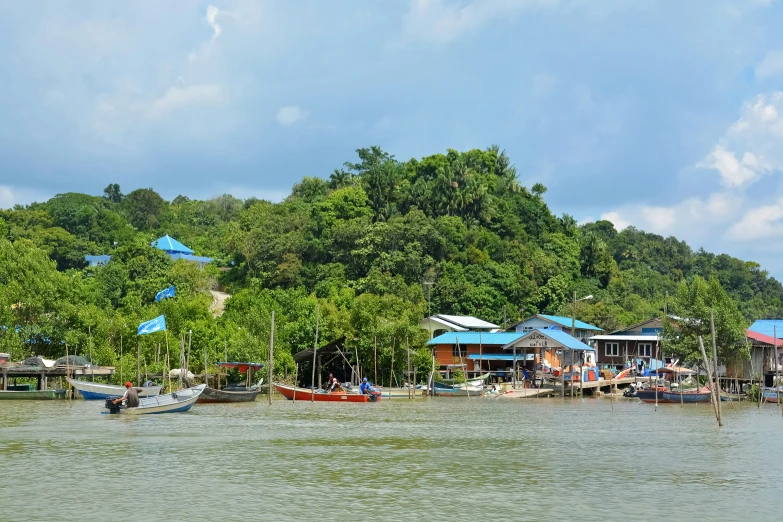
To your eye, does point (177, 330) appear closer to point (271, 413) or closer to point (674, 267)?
point (271, 413)

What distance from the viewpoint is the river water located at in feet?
60.4

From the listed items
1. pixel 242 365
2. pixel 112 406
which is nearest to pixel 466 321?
pixel 242 365

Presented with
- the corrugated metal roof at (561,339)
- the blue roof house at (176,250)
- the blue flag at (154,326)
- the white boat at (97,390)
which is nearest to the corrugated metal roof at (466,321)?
the corrugated metal roof at (561,339)

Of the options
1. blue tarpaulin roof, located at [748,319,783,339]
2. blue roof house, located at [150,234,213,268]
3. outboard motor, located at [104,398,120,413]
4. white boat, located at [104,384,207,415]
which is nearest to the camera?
outboard motor, located at [104,398,120,413]

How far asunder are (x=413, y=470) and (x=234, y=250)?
76759 millimetres

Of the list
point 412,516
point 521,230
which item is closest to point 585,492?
point 412,516

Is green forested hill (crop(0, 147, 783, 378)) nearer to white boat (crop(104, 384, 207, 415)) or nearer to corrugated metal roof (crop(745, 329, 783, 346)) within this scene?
corrugated metal roof (crop(745, 329, 783, 346))

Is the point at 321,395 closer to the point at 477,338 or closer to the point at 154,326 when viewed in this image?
the point at 154,326

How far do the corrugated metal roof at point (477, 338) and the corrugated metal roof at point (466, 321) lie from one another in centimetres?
381

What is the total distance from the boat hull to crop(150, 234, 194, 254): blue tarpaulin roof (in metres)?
57.4

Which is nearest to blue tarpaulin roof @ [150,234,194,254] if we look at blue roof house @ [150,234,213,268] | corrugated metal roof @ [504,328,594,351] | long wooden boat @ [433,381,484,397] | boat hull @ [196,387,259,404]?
blue roof house @ [150,234,213,268]

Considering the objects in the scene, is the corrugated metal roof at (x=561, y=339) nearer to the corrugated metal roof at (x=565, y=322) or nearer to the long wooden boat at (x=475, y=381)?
the long wooden boat at (x=475, y=381)

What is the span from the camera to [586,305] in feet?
302

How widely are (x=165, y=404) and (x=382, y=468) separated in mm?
19716
